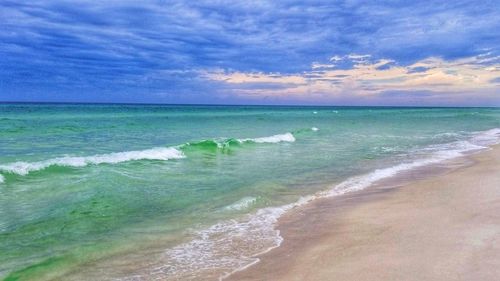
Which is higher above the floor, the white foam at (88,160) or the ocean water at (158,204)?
the white foam at (88,160)

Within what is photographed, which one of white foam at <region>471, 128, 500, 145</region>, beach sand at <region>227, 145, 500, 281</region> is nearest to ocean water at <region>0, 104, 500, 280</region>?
beach sand at <region>227, 145, 500, 281</region>

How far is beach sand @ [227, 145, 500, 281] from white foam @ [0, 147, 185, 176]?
322 inches

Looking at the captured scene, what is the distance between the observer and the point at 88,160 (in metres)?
13.8

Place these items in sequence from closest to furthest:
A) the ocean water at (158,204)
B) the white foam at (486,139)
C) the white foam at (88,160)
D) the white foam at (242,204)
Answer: the ocean water at (158,204)
the white foam at (242,204)
the white foam at (88,160)
the white foam at (486,139)

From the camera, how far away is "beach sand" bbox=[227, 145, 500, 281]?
469cm

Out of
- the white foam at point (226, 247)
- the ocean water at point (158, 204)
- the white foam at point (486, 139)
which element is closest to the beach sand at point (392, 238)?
the white foam at point (226, 247)

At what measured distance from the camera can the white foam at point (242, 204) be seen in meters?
8.13

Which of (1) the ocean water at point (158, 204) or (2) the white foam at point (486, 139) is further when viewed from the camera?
(2) the white foam at point (486, 139)

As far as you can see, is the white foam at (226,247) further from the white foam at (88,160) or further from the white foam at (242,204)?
the white foam at (88,160)

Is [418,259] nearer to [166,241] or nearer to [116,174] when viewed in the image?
[166,241]

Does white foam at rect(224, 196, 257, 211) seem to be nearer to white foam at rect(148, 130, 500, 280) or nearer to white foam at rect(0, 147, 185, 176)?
white foam at rect(148, 130, 500, 280)

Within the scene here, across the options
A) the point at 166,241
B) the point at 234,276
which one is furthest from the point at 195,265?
the point at 166,241

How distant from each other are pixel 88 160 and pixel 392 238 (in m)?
10.7

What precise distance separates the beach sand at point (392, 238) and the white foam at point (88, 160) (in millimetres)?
8170
